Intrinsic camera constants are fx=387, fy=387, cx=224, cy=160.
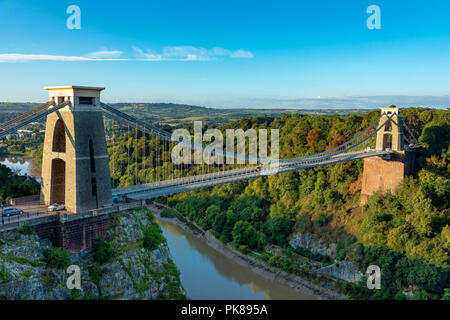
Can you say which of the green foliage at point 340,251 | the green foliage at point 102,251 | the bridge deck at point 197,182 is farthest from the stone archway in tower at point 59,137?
the green foliage at point 340,251

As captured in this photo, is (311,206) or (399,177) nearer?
(399,177)

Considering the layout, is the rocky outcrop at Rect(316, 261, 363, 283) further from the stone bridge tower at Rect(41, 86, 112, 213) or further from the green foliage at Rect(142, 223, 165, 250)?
the stone bridge tower at Rect(41, 86, 112, 213)

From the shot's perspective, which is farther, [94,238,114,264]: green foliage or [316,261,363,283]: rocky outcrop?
[316,261,363,283]: rocky outcrop

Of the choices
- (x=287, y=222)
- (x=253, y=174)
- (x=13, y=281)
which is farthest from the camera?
(x=287, y=222)

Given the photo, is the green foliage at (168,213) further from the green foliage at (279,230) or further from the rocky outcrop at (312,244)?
the rocky outcrop at (312,244)

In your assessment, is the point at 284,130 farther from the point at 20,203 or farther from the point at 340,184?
the point at 20,203

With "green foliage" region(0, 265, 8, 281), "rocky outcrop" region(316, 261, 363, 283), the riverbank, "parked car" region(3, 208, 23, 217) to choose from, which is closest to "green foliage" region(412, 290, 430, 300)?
"rocky outcrop" region(316, 261, 363, 283)
